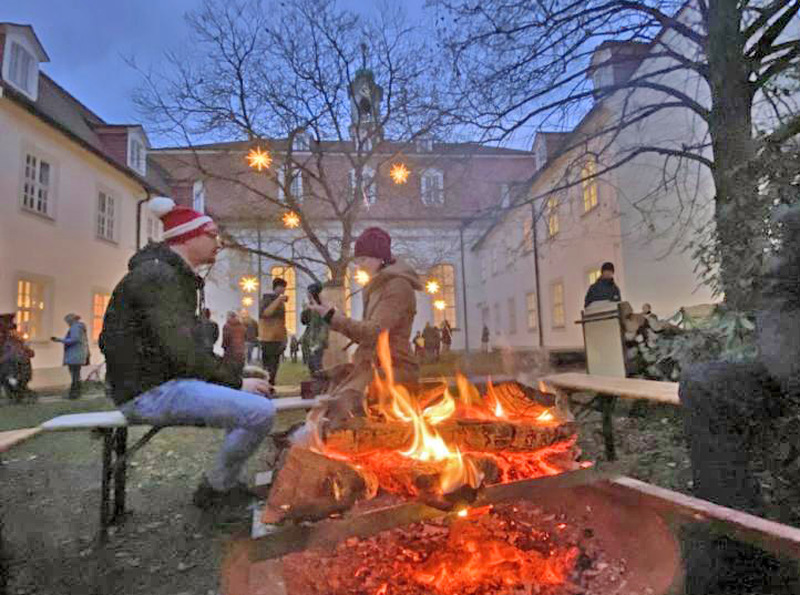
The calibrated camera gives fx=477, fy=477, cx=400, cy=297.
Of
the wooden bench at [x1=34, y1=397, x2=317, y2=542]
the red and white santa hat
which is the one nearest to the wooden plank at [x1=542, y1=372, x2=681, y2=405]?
the wooden bench at [x1=34, y1=397, x2=317, y2=542]

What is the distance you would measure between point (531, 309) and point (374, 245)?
17.4 metres

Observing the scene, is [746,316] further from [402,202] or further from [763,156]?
[402,202]

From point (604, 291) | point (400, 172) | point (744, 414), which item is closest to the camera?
point (744, 414)

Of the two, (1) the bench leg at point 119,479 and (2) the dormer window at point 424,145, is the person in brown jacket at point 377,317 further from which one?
(2) the dormer window at point 424,145

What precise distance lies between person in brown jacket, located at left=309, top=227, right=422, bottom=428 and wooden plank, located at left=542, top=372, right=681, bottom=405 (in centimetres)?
142

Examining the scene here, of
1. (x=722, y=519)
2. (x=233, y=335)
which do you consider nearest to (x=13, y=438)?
(x=722, y=519)

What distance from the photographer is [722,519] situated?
153 cm

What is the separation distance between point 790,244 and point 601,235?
1302 centimetres

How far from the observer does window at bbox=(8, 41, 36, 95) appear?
12.8 m

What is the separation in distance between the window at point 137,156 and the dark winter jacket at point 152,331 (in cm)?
1838

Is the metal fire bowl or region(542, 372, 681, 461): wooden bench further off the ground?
region(542, 372, 681, 461): wooden bench

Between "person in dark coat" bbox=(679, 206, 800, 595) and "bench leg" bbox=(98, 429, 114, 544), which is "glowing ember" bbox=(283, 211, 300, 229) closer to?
"bench leg" bbox=(98, 429, 114, 544)

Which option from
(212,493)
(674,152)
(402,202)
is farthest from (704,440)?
(402,202)

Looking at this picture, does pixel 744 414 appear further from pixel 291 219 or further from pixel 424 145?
pixel 291 219
